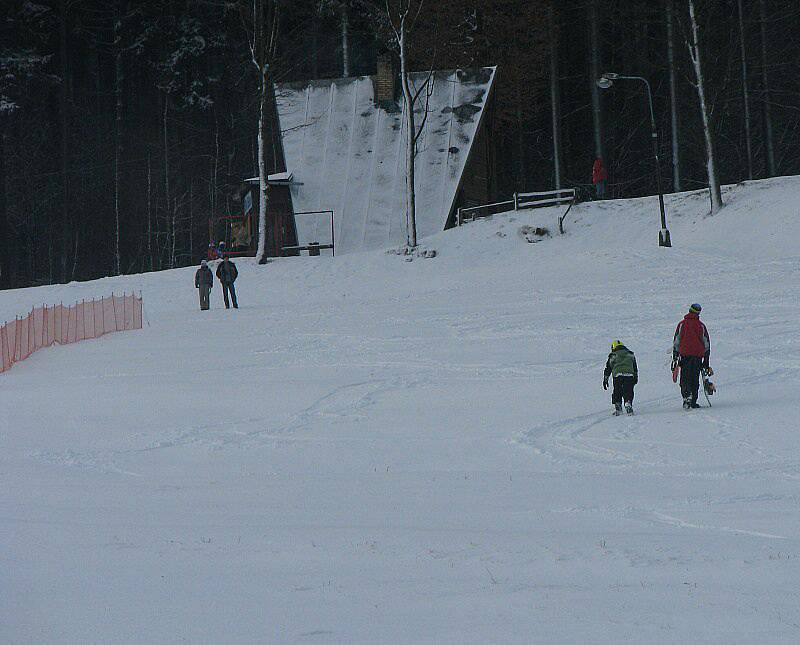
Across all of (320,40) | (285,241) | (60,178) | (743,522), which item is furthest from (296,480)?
(60,178)

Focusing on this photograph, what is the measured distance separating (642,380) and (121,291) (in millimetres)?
Answer: 22189

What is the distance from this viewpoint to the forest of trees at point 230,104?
Result: 4506cm

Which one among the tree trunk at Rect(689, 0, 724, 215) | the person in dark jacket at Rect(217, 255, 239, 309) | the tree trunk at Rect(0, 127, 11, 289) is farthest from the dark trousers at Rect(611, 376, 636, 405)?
the tree trunk at Rect(0, 127, 11, 289)

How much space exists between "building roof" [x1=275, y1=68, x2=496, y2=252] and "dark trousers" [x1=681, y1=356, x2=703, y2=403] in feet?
90.5

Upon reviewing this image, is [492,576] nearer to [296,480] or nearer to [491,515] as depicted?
[491,515]

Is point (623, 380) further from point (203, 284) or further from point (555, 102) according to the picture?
point (555, 102)

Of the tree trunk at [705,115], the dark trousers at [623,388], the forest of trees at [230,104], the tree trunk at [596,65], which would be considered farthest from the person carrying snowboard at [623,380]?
the tree trunk at [596,65]

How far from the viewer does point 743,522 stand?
7965 mm

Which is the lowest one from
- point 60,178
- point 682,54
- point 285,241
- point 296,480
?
point 296,480

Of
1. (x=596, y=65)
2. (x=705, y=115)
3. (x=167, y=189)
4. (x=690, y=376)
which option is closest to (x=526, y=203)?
(x=705, y=115)

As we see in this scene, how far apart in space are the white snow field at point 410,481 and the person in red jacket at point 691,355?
21.8 inches

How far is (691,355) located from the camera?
13.9m

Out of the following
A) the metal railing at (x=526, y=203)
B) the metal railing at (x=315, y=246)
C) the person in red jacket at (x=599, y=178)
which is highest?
the person in red jacket at (x=599, y=178)

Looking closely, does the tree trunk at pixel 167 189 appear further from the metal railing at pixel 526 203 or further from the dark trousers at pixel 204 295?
the dark trousers at pixel 204 295
